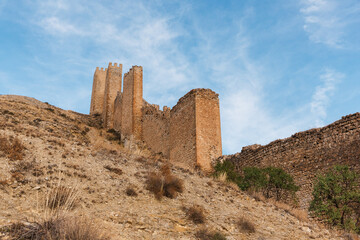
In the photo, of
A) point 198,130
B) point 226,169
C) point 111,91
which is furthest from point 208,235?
point 111,91

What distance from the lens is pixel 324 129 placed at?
1488cm

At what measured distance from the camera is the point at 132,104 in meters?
28.1

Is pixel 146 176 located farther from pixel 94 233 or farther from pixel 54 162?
pixel 94 233

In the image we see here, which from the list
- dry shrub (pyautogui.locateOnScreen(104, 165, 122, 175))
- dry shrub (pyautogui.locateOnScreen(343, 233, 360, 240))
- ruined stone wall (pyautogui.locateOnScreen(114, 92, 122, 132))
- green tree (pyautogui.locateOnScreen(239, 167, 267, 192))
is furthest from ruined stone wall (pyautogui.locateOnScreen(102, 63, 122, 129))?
dry shrub (pyautogui.locateOnScreen(343, 233, 360, 240))

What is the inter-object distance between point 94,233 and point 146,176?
16.9 feet

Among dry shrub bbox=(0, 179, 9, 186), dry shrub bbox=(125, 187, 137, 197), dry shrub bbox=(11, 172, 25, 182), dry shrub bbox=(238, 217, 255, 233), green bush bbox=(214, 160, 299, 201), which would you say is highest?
green bush bbox=(214, 160, 299, 201)

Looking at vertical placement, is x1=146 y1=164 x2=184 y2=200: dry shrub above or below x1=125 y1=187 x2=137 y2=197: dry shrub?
above

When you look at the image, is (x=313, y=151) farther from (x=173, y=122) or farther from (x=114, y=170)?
(x=173, y=122)

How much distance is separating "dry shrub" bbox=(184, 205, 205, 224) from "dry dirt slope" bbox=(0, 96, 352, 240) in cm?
13

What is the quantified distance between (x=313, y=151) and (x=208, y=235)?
9248mm

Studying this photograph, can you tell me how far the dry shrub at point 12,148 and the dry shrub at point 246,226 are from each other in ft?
20.2

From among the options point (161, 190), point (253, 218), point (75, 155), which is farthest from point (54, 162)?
point (253, 218)

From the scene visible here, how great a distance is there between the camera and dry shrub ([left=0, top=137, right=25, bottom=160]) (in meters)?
9.23

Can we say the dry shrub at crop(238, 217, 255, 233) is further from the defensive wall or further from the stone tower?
the stone tower
